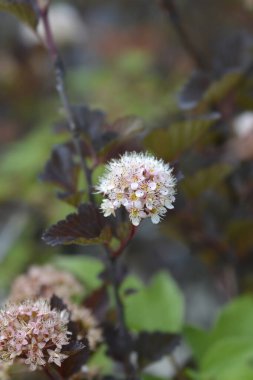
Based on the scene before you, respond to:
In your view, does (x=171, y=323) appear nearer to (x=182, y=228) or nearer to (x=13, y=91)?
(x=182, y=228)

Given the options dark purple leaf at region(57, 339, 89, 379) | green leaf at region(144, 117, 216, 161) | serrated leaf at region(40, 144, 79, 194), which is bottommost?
dark purple leaf at region(57, 339, 89, 379)

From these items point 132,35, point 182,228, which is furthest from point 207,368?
point 132,35

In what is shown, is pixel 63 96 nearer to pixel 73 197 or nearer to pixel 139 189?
pixel 73 197

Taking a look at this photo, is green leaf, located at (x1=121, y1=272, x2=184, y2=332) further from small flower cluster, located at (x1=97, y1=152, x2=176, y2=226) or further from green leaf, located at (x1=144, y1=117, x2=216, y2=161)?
small flower cluster, located at (x1=97, y1=152, x2=176, y2=226)

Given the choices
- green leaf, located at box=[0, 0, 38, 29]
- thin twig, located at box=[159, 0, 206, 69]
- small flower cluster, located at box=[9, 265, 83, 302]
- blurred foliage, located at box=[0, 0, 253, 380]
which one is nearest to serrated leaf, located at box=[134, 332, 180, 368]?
blurred foliage, located at box=[0, 0, 253, 380]

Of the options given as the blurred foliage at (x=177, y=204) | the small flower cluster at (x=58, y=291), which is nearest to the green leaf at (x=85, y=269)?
the blurred foliage at (x=177, y=204)

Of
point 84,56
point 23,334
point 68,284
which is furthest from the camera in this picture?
point 84,56
